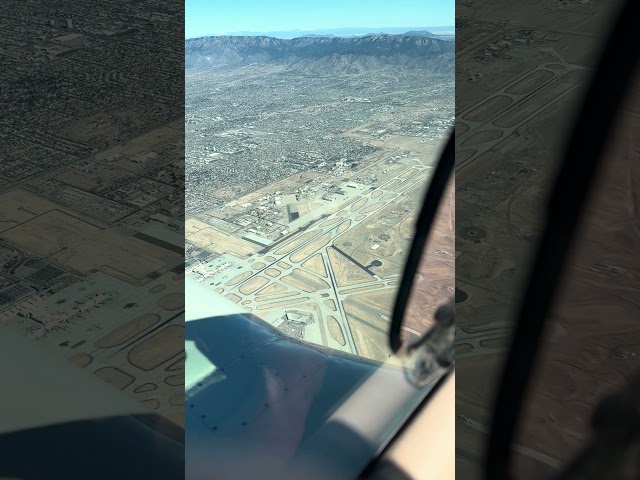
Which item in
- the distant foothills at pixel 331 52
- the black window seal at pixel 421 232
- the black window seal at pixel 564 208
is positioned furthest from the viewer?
the distant foothills at pixel 331 52

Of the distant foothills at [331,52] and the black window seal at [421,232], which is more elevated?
the distant foothills at [331,52]

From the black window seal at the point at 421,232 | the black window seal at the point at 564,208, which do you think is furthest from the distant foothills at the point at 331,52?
the black window seal at the point at 564,208

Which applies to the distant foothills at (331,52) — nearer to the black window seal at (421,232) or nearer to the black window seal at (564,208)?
the black window seal at (421,232)

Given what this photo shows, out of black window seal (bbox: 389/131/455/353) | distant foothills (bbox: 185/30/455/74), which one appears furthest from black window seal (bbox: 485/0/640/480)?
distant foothills (bbox: 185/30/455/74)

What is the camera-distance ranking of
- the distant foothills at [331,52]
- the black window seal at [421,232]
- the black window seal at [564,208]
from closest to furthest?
the black window seal at [564,208]
the black window seal at [421,232]
the distant foothills at [331,52]

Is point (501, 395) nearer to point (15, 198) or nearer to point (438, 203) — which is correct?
point (438, 203)

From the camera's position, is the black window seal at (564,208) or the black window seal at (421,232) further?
the black window seal at (421,232)

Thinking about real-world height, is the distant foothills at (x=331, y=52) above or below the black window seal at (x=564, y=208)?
above

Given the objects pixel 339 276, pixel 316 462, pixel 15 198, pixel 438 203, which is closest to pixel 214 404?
pixel 316 462

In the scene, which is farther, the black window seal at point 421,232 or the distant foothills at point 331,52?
the distant foothills at point 331,52
